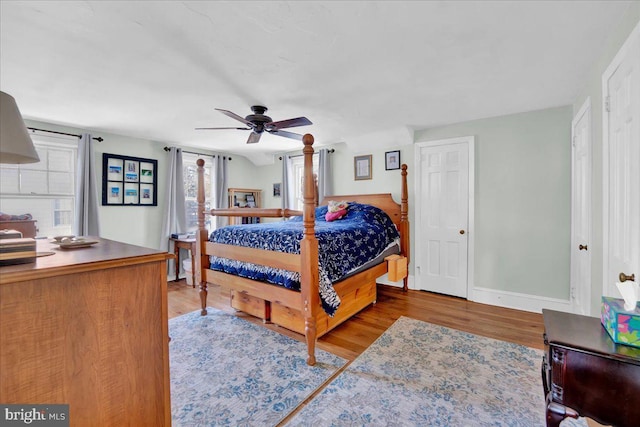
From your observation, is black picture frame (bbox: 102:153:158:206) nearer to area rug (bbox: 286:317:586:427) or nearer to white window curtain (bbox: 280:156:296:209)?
white window curtain (bbox: 280:156:296:209)

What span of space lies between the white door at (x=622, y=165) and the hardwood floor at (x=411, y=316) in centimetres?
117

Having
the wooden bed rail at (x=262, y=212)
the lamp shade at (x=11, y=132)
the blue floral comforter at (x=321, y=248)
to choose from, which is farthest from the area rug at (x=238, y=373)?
the lamp shade at (x=11, y=132)

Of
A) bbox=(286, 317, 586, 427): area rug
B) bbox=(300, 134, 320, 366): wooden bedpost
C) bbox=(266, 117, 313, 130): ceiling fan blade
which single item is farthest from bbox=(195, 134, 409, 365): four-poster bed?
bbox=(266, 117, 313, 130): ceiling fan blade

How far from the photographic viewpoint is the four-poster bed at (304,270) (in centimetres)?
221

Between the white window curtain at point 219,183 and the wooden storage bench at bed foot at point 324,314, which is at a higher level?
the white window curtain at point 219,183

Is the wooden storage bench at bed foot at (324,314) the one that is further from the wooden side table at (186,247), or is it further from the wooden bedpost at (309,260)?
the wooden side table at (186,247)

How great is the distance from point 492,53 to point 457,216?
85.3 inches

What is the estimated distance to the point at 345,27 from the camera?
67.3 inches

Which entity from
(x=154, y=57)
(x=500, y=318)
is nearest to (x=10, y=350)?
(x=154, y=57)

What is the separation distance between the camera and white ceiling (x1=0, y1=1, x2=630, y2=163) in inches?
61.9

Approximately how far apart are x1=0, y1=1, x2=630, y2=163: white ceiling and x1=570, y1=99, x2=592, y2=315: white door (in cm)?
40

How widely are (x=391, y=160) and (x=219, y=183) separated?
Answer: 10.5ft

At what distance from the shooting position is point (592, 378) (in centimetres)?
98

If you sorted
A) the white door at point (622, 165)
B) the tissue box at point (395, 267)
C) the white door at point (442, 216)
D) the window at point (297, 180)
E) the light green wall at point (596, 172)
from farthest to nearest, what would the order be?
the window at point (297, 180) → the white door at point (442, 216) → the tissue box at point (395, 267) → the light green wall at point (596, 172) → the white door at point (622, 165)
